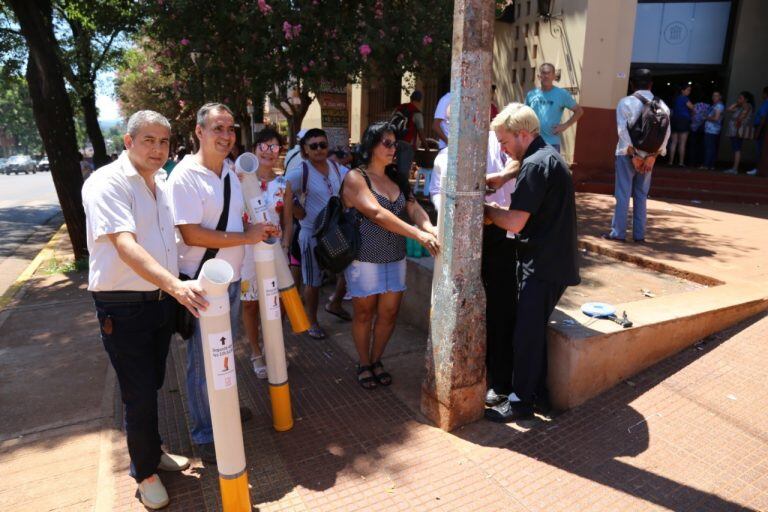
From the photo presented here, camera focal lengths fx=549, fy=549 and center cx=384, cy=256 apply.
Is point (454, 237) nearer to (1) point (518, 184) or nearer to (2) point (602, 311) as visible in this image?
(1) point (518, 184)

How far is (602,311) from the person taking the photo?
3654 millimetres

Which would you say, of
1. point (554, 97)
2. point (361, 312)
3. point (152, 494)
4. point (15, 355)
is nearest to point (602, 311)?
point (361, 312)

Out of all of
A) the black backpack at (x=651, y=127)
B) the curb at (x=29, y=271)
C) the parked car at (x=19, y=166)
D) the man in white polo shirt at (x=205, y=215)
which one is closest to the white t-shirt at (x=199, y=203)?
the man in white polo shirt at (x=205, y=215)

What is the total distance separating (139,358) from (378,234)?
165cm

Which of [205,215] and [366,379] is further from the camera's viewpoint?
[366,379]

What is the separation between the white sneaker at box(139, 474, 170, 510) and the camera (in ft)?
8.98

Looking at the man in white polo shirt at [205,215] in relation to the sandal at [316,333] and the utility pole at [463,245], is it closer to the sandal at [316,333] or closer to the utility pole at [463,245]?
the utility pole at [463,245]

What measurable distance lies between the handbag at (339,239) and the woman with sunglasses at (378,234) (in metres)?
0.05

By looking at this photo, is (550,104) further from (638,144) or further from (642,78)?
(638,144)

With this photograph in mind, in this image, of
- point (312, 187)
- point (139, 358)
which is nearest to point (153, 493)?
point (139, 358)

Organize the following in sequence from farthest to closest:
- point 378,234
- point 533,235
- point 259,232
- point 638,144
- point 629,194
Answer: point 629,194
point 638,144
point 378,234
point 533,235
point 259,232

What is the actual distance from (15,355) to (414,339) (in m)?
3.55

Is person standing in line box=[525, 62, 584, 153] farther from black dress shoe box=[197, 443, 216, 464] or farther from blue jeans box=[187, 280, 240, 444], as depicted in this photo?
black dress shoe box=[197, 443, 216, 464]

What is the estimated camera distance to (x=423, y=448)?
3.20 m
